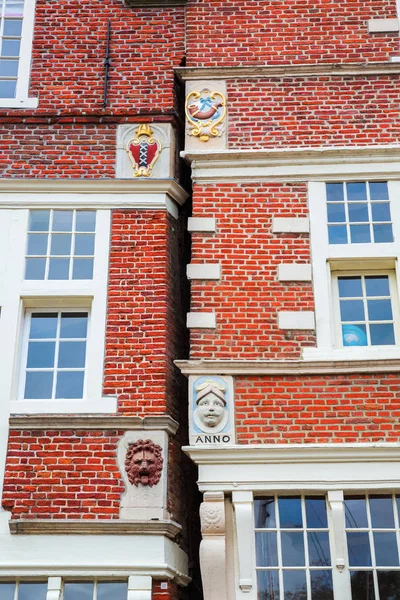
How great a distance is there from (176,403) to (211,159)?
9.96ft

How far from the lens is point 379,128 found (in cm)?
1121

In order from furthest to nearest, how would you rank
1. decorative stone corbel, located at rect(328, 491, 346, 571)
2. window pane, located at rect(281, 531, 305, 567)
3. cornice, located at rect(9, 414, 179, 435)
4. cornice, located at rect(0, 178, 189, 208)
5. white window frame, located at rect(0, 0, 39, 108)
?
white window frame, located at rect(0, 0, 39, 108), cornice, located at rect(0, 178, 189, 208), cornice, located at rect(9, 414, 179, 435), window pane, located at rect(281, 531, 305, 567), decorative stone corbel, located at rect(328, 491, 346, 571)

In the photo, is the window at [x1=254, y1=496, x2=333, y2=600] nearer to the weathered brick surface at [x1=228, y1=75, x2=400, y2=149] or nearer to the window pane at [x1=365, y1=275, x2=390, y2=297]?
the window pane at [x1=365, y1=275, x2=390, y2=297]

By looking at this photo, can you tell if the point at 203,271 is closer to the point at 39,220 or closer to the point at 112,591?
the point at 39,220

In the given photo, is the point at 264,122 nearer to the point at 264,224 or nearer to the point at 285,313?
the point at 264,224

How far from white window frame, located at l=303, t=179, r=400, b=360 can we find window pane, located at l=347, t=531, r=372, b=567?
1874 mm

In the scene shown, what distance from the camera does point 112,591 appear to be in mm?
9109

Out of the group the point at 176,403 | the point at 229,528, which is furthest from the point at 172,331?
the point at 229,528

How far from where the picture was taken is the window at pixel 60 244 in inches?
422

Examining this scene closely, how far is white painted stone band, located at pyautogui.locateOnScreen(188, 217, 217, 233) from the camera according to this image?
35.1ft

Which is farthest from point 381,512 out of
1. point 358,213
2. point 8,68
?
point 8,68

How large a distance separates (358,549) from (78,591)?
2.87 m

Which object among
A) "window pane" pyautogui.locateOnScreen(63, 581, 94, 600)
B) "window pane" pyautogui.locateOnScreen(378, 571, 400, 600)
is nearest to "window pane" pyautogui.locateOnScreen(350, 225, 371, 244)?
"window pane" pyautogui.locateOnScreen(378, 571, 400, 600)

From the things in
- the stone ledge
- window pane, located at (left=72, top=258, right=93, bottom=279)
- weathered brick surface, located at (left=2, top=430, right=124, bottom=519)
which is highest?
window pane, located at (left=72, top=258, right=93, bottom=279)
